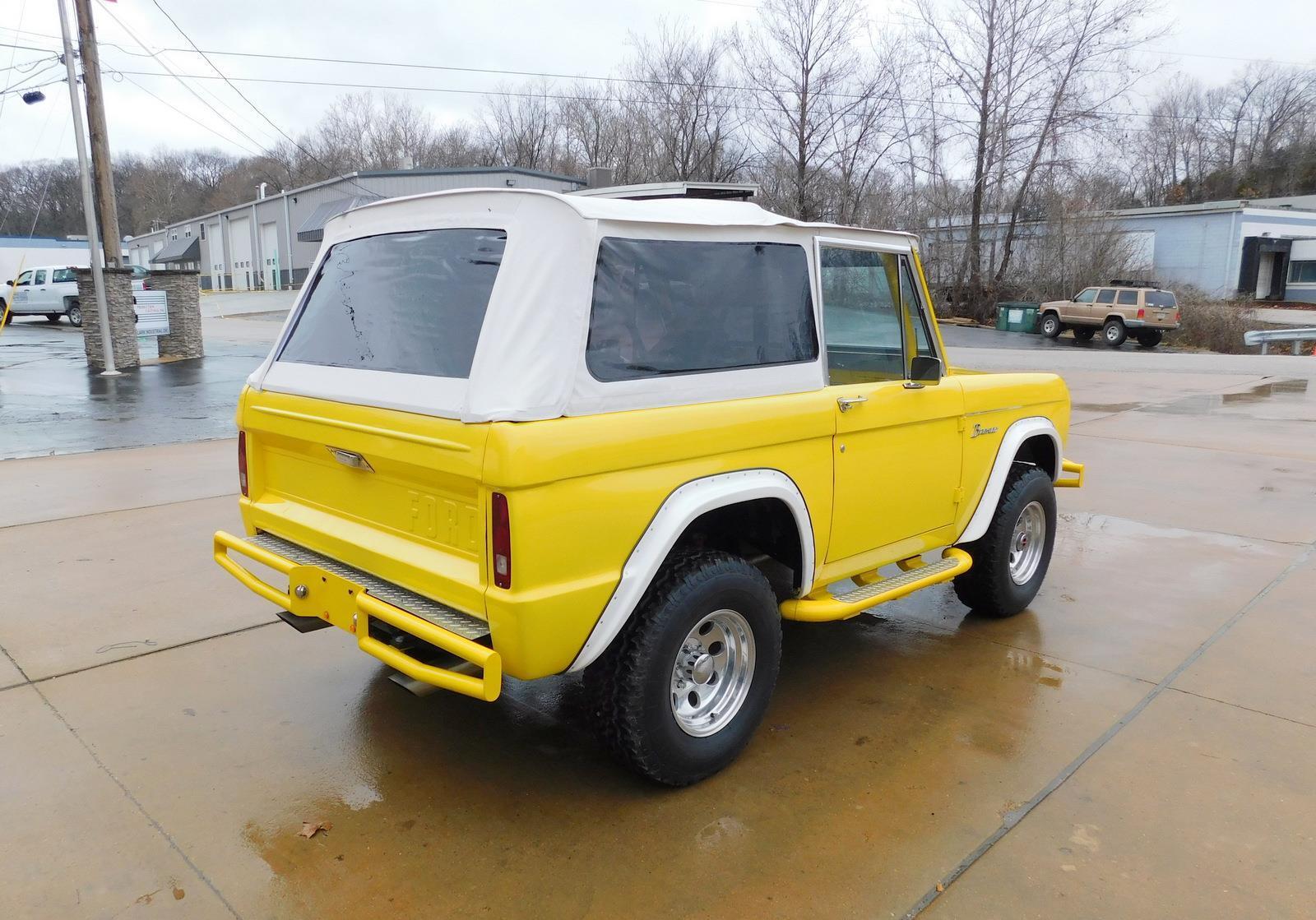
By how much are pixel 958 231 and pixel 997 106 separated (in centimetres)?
541

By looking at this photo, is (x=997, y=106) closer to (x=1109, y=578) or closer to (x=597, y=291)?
(x=1109, y=578)

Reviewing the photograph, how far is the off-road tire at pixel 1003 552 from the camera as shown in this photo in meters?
4.78

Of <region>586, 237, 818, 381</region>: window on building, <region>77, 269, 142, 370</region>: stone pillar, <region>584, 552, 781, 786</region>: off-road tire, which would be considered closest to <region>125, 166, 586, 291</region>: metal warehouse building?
<region>77, 269, 142, 370</region>: stone pillar

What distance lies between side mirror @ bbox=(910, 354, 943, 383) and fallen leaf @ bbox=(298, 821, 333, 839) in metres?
2.91

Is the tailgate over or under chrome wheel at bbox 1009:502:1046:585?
over

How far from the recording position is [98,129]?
18766 mm

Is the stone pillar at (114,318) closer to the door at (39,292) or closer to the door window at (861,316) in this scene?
the door at (39,292)

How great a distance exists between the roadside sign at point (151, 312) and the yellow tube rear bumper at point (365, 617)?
17602mm

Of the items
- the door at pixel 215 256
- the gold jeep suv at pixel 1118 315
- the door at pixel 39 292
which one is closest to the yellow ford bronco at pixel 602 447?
the gold jeep suv at pixel 1118 315

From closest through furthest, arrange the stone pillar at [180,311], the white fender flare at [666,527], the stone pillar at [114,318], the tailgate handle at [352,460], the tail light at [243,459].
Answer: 1. the white fender flare at [666,527]
2. the tailgate handle at [352,460]
3. the tail light at [243,459]
4. the stone pillar at [114,318]
5. the stone pillar at [180,311]

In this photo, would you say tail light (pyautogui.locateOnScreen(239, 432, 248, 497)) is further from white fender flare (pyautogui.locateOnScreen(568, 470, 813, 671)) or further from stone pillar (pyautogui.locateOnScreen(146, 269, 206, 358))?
stone pillar (pyautogui.locateOnScreen(146, 269, 206, 358))

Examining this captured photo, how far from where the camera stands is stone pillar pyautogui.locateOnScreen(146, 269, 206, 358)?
19.3m

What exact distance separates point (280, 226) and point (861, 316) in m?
56.3

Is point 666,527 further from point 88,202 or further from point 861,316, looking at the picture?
point 88,202
